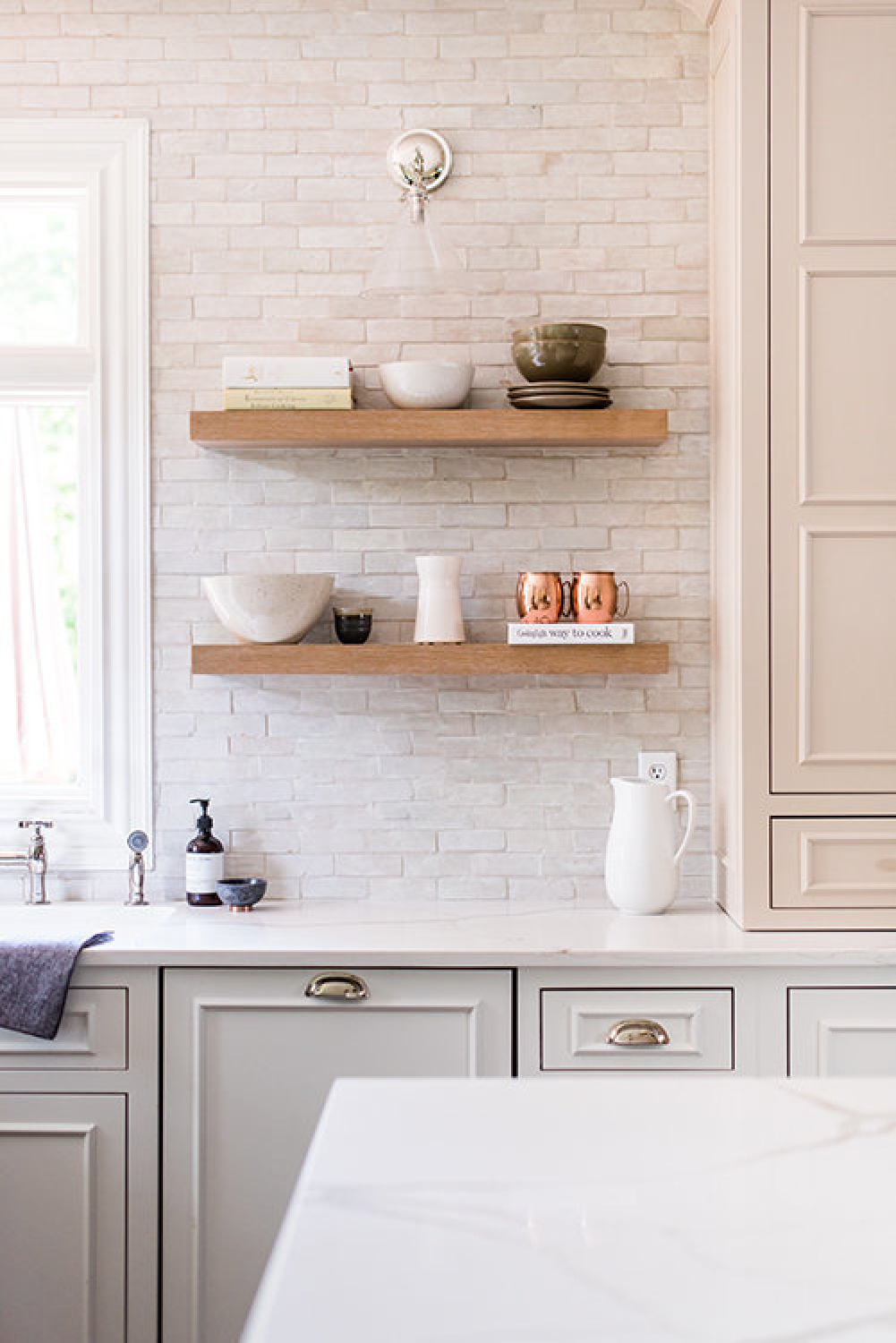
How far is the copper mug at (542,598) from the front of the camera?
2.75m

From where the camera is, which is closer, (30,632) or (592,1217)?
(592,1217)

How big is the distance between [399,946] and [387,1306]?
1.54 meters

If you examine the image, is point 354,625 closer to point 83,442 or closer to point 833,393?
point 83,442

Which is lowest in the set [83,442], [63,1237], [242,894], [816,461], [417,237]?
[63,1237]

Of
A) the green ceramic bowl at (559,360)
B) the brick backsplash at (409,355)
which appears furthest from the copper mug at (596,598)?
the green ceramic bowl at (559,360)

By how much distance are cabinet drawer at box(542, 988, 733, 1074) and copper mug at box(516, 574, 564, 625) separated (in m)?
0.76

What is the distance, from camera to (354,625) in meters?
2.79

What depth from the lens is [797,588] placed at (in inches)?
102

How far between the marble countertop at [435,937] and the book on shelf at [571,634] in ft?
1.83

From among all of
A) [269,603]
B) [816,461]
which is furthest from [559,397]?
[269,603]

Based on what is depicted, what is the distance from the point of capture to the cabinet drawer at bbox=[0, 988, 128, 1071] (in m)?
2.40

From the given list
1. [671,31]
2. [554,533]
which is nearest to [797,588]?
[554,533]

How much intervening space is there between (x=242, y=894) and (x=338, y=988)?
16.8 inches

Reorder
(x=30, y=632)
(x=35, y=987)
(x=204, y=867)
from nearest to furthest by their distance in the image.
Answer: (x=35, y=987)
(x=204, y=867)
(x=30, y=632)
